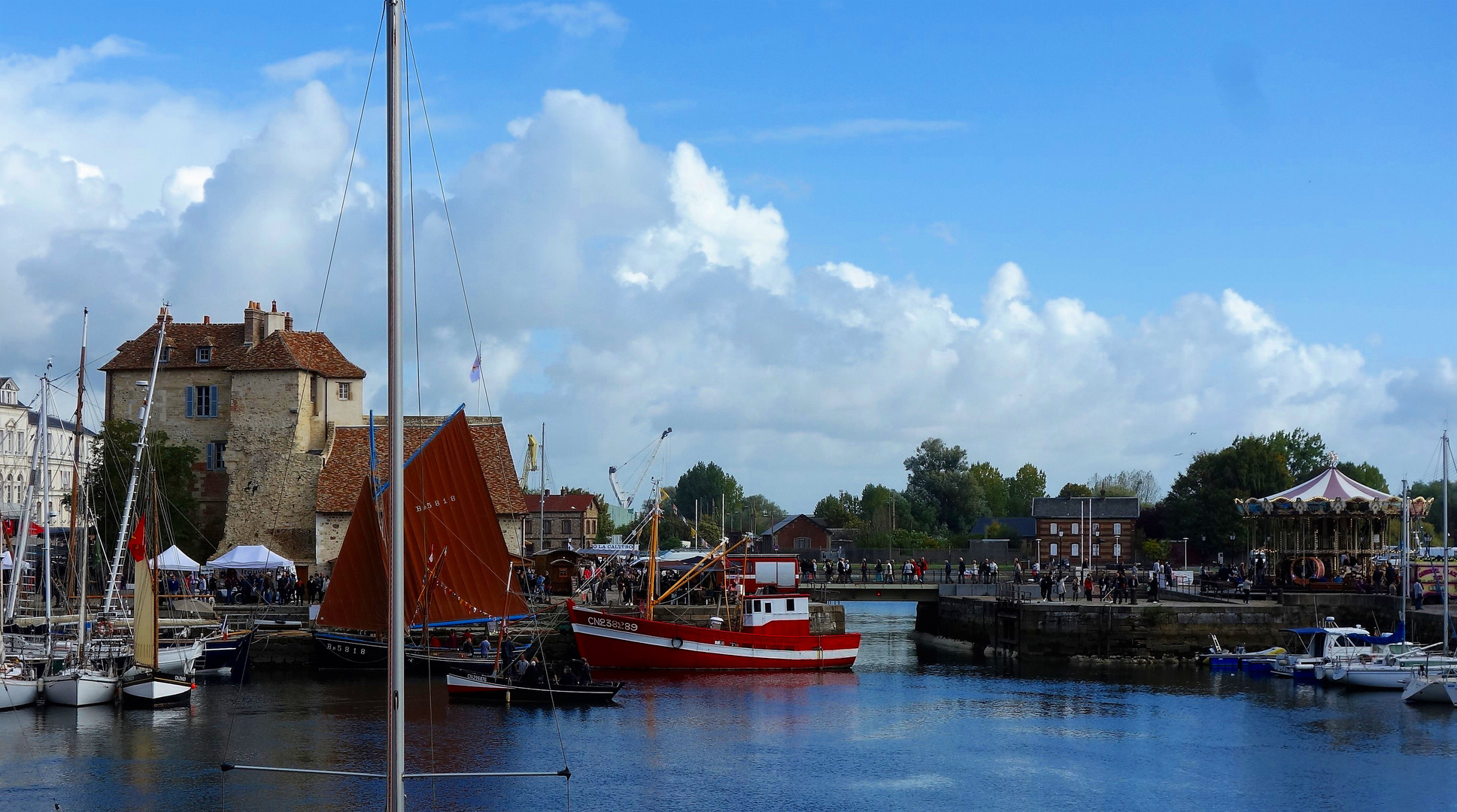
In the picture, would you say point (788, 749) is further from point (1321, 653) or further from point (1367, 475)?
point (1367, 475)

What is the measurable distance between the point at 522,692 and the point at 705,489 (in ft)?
484

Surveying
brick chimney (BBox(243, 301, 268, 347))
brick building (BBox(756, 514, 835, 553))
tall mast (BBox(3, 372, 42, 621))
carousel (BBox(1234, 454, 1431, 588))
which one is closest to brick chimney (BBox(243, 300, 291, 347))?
brick chimney (BBox(243, 301, 268, 347))

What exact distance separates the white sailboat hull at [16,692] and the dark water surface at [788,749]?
1.69 ft

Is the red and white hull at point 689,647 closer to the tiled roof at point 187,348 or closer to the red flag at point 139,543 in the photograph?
the red flag at point 139,543

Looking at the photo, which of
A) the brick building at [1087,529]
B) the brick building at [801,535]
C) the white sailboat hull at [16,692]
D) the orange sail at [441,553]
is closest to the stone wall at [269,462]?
the white sailboat hull at [16,692]

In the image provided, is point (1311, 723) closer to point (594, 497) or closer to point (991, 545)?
point (991, 545)

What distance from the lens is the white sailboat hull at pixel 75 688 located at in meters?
38.5

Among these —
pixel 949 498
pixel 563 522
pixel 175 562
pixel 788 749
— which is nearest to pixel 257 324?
pixel 175 562

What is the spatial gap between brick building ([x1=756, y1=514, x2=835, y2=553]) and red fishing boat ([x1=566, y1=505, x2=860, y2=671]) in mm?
78404

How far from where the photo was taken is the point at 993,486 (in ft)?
570

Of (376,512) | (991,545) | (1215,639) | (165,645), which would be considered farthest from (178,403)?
(991,545)

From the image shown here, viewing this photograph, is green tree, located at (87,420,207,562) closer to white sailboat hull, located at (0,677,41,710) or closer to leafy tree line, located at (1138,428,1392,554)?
white sailboat hull, located at (0,677,41,710)

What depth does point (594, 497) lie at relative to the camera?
5394 inches

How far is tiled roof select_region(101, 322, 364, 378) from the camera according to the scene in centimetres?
6462
